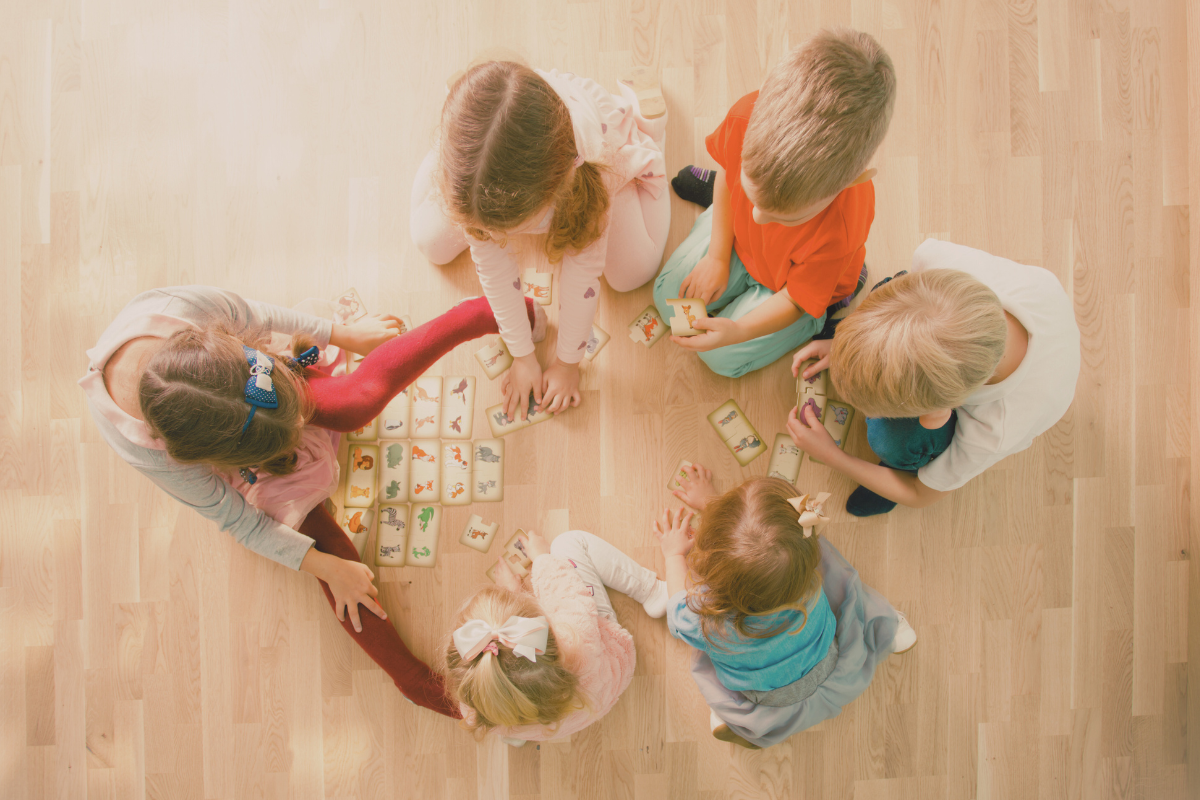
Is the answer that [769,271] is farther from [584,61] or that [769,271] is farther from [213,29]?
[213,29]

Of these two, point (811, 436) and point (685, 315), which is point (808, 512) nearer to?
point (811, 436)

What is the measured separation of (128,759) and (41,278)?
5.83 feet

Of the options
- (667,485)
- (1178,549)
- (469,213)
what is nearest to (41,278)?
(469,213)

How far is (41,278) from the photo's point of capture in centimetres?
243

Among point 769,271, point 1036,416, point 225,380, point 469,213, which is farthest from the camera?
point 769,271

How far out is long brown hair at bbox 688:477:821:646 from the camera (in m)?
1.77

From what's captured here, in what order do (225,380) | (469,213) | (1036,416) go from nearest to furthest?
(469,213), (225,380), (1036,416)

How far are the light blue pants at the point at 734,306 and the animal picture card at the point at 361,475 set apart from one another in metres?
1.17

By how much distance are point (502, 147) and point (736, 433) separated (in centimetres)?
136

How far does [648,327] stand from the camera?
2.38m

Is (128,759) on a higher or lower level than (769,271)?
lower

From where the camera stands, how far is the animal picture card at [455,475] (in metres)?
2.36

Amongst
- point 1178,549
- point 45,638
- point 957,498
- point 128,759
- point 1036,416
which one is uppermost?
point 1036,416

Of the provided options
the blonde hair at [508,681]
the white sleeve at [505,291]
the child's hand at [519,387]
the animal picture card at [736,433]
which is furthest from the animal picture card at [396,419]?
the animal picture card at [736,433]
